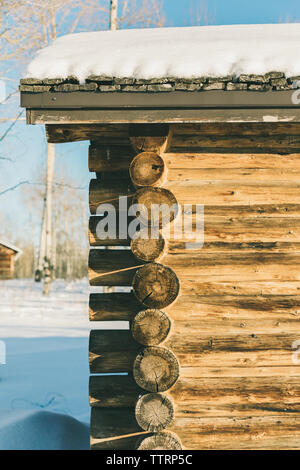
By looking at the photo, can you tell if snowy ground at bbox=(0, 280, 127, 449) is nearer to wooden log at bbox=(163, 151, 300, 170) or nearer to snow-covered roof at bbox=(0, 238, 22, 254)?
wooden log at bbox=(163, 151, 300, 170)

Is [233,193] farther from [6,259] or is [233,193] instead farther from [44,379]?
[6,259]

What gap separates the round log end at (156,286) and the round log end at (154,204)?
13.7 inches

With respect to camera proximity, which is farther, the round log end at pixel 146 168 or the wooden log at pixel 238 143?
the wooden log at pixel 238 143

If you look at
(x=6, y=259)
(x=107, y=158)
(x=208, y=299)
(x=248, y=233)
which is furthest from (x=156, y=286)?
(x=6, y=259)

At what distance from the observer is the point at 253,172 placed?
3.59 meters

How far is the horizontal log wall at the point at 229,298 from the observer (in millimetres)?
3500

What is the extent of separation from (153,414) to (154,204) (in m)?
1.55

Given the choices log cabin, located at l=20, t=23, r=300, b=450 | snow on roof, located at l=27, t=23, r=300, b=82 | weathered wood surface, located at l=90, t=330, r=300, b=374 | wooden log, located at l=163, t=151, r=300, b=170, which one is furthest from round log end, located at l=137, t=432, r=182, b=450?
snow on roof, located at l=27, t=23, r=300, b=82

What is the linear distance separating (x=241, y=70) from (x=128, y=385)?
8.36ft

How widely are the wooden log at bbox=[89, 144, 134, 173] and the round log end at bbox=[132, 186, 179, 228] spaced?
518 mm

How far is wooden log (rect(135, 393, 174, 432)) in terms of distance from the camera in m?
3.30

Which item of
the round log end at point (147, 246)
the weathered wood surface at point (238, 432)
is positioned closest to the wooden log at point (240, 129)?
the round log end at point (147, 246)

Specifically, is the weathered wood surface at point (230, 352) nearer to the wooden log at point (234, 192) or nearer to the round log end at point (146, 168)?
the wooden log at point (234, 192)

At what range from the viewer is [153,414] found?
3.31 m
